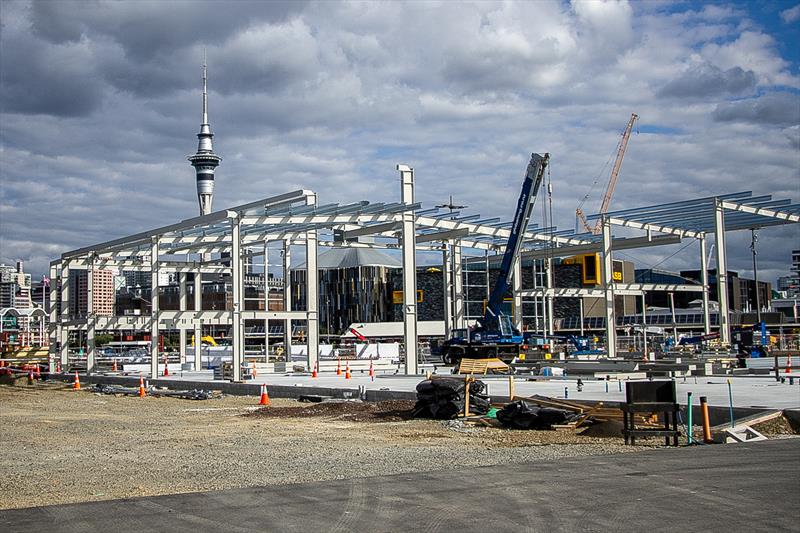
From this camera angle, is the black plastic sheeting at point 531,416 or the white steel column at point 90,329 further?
the white steel column at point 90,329

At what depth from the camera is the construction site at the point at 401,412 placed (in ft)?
32.5

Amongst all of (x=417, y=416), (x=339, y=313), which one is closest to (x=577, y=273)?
(x=339, y=313)

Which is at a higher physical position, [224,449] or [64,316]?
[64,316]

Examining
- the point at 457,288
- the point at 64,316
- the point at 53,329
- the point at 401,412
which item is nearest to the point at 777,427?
the point at 401,412

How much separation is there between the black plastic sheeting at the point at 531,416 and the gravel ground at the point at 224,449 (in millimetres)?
379

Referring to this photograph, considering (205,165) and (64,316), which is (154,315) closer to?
(64,316)

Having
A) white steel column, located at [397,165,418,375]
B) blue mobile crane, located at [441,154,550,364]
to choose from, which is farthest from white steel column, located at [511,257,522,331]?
white steel column, located at [397,165,418,375]

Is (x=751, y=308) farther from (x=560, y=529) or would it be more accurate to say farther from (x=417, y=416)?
(x=560, y=529)

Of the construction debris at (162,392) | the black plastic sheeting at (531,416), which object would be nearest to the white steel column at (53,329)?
the construction debris at (162,392)

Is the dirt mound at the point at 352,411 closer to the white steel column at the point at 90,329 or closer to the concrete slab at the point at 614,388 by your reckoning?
the concrete slab at the point at 614,388

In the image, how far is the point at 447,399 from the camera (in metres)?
20.0

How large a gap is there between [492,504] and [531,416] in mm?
8508

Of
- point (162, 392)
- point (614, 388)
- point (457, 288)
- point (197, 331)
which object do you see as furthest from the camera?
point (457, 288)

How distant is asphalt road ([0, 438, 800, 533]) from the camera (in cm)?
851
